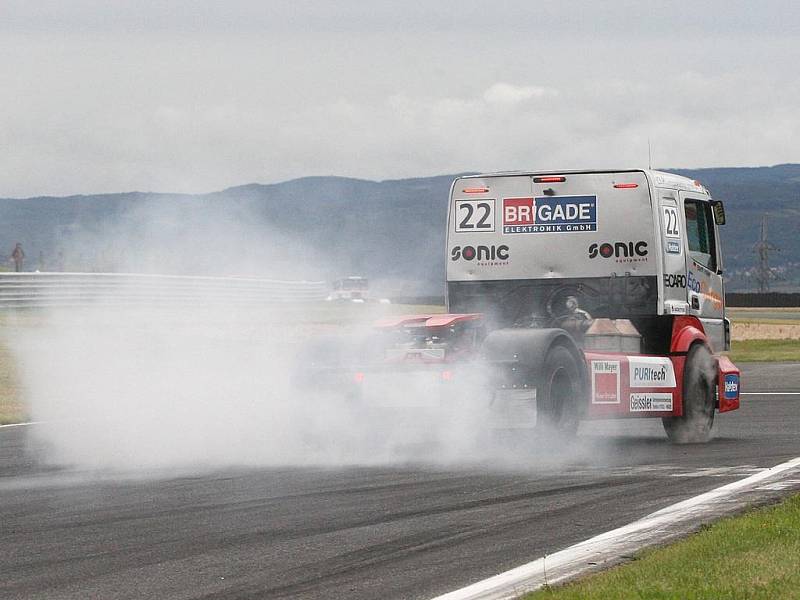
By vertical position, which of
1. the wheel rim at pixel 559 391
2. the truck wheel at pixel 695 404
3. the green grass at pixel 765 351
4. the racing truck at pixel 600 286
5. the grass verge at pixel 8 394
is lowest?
the green grass at pixel 765 351

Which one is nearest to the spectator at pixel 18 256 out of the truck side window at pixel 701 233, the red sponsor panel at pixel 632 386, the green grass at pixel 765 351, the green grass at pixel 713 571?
the green grass at pixel 765 351

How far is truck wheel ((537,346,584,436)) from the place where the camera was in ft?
41.7

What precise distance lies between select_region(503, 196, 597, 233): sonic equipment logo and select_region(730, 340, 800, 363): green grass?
18.0m

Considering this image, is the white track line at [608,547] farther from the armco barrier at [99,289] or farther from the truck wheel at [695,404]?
the armco barrier at [99,289]

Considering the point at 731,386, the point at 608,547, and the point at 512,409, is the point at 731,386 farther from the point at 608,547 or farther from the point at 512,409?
the point at 608,547

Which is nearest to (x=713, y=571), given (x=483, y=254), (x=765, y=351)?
(x=483, y=254)

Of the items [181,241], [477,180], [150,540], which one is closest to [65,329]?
[181,241]

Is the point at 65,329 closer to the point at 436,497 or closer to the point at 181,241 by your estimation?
the point at 181,241

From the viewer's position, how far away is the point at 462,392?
1266cm

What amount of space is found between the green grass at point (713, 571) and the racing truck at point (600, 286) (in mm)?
5523

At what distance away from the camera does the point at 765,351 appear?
35.2 meters

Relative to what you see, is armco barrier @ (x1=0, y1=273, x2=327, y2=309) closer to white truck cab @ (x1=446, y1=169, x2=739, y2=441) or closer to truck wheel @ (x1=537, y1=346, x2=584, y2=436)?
white truck cab @ (x1=446, y1=169, x2=739, y2=441)

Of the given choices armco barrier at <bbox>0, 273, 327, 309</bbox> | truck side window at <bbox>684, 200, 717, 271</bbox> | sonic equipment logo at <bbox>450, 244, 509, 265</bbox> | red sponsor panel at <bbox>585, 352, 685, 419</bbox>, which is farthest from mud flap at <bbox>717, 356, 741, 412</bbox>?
armco barrier at <bbox>0, 273, 327, 309</bbox>

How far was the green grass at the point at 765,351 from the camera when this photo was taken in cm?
3256
